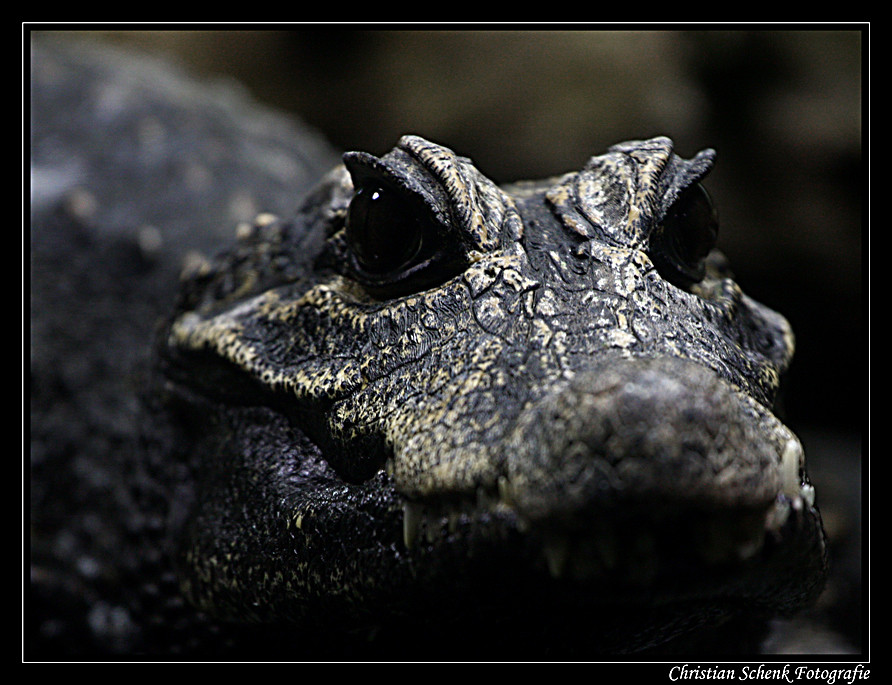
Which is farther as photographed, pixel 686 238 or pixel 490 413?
pixel 686 238

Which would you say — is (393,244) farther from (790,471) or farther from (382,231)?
(790,471)

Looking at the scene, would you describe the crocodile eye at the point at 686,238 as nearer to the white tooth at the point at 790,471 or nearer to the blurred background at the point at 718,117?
the white tooth at the point at 790,471

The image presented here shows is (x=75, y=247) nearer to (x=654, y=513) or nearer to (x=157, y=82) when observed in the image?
(x=157, y=82)

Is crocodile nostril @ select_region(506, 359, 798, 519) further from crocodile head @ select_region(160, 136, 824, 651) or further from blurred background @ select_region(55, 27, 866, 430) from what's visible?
blurred background @ select_region(55, 27, 866, 430)

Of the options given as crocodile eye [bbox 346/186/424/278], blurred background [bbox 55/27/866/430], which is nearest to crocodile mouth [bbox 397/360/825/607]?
crocodile eye [bbox 346/186/424/278]

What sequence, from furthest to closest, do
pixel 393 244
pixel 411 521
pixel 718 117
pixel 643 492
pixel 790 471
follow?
pixel 718 117 < pixel 393 244 < pixel 411 521 < pixel 790 471 < pixel 643 492

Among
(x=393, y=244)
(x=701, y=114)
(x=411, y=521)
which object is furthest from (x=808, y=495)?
(x=701, y=114)

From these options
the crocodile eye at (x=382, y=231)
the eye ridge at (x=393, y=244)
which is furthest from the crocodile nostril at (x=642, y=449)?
the crocodile eye at (x=382, y=231)
